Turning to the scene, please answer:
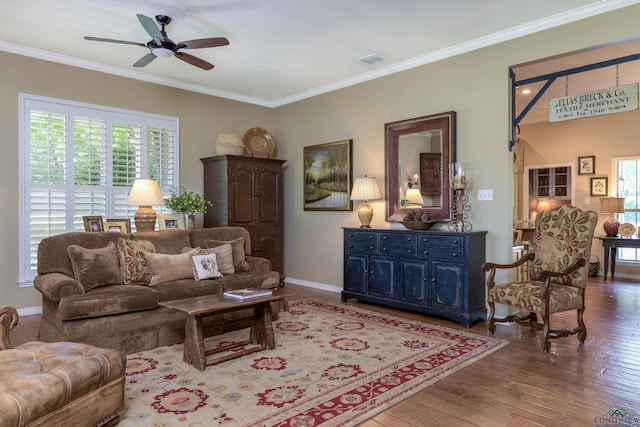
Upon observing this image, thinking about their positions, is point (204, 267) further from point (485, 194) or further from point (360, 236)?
point (485, 194)

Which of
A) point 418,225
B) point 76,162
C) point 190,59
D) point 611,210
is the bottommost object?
point 418,225

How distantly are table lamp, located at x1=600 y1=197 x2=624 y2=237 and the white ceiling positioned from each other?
182 inches

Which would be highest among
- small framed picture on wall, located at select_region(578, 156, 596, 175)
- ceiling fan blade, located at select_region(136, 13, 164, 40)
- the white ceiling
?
the white ceiling

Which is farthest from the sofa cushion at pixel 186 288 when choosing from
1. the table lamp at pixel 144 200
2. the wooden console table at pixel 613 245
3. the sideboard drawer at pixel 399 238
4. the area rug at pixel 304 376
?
the wooden console table at pixel 613 245

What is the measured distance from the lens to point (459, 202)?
15.0 feet

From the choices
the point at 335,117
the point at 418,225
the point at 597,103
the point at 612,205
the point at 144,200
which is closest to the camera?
the point at 597,103

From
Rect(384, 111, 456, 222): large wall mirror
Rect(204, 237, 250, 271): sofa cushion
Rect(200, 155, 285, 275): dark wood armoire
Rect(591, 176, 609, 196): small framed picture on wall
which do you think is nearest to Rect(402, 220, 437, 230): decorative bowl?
Rect(384, 111, 456, 222): large wall mirror

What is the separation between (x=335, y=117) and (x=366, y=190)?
1.41 meters

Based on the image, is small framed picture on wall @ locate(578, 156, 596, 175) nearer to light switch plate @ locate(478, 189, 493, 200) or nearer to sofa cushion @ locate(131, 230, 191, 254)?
light switch plate @ locate(478, 189, 493, 200)

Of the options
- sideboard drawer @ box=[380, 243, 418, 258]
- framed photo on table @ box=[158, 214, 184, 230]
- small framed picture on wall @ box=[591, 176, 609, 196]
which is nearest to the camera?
sideboard drawer @ box=[380, 243, 418, 258]

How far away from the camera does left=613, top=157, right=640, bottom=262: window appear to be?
737 cm

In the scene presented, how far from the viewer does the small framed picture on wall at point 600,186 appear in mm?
7527

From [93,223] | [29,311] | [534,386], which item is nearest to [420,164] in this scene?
[534,386]

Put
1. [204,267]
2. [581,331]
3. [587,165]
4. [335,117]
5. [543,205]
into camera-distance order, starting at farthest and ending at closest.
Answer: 1. [543,205]
2. [587,165]
3. [335,117]
4. [204,267]
5. [581,331]
